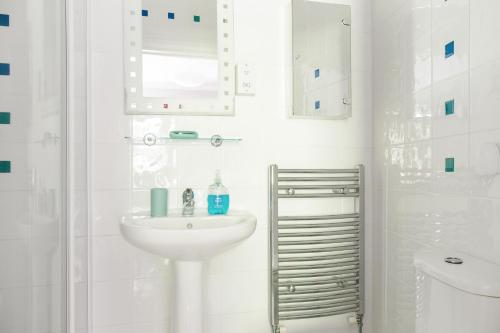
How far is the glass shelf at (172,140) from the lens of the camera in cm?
147

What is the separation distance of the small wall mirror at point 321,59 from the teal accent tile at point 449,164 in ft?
1.86

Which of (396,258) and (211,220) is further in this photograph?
(396,258)

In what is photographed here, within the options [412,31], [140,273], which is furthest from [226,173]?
[412,31]

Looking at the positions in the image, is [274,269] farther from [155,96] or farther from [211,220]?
[155,96]

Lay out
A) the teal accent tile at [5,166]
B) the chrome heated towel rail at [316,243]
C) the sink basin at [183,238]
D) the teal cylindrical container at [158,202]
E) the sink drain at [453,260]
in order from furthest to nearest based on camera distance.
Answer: the chrome heated towel rail at [316,243]
the teal cylindrical container at [158,202]
the sink basin at [183,238]
the sink drain at [453,260]
the teal accent tile at [5,166]

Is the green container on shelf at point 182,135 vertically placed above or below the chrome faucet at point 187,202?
above

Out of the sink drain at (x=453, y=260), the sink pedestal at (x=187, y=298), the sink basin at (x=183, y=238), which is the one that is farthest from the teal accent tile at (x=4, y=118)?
the sink drain at (x=453, y=260)

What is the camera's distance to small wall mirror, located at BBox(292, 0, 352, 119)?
163 cm

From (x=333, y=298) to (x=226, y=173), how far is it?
77 cm

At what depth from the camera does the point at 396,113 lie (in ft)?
5.02

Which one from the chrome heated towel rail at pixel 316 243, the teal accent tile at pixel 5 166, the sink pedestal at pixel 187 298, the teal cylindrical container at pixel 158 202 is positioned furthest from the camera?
the chrome heated towel rail at pixel 316 243

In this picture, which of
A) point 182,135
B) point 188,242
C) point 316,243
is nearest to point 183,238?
point 188,242

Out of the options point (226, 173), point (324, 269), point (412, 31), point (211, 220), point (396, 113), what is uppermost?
point (412, 31)

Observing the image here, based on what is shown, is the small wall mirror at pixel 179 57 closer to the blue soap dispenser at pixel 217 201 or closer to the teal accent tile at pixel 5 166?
the blue soap dispenser at pixel 217 201
